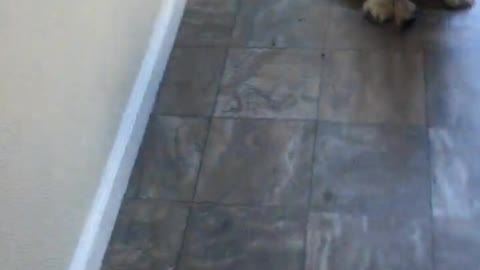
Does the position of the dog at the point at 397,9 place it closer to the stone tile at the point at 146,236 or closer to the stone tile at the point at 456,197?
the stone tile at the point at 456,197

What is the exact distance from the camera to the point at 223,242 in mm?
1584

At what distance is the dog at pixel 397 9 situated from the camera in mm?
2043

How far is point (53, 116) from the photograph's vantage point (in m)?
1.37

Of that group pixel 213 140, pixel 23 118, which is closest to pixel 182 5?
pixel 213 140

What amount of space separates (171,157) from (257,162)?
7.8 inches

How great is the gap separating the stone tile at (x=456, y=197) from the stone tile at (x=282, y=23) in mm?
474

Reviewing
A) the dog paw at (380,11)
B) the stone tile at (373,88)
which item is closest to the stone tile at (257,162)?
the stone tile at (373,88)

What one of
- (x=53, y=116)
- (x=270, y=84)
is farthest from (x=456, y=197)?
(x=53, y=116)

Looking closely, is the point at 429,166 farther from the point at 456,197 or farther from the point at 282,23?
the point at 282,23

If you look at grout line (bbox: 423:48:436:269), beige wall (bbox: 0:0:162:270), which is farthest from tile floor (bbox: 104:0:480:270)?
beige wall (bbox: 0:0:162:270)

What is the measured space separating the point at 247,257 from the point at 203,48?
0.71 meters

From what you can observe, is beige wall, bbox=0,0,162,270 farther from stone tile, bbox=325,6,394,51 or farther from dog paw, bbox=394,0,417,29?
dog paw, bbox=394,0,417,29

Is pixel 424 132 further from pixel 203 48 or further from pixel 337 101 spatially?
pixel 203 48

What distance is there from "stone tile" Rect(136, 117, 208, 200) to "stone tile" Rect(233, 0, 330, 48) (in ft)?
1.09
